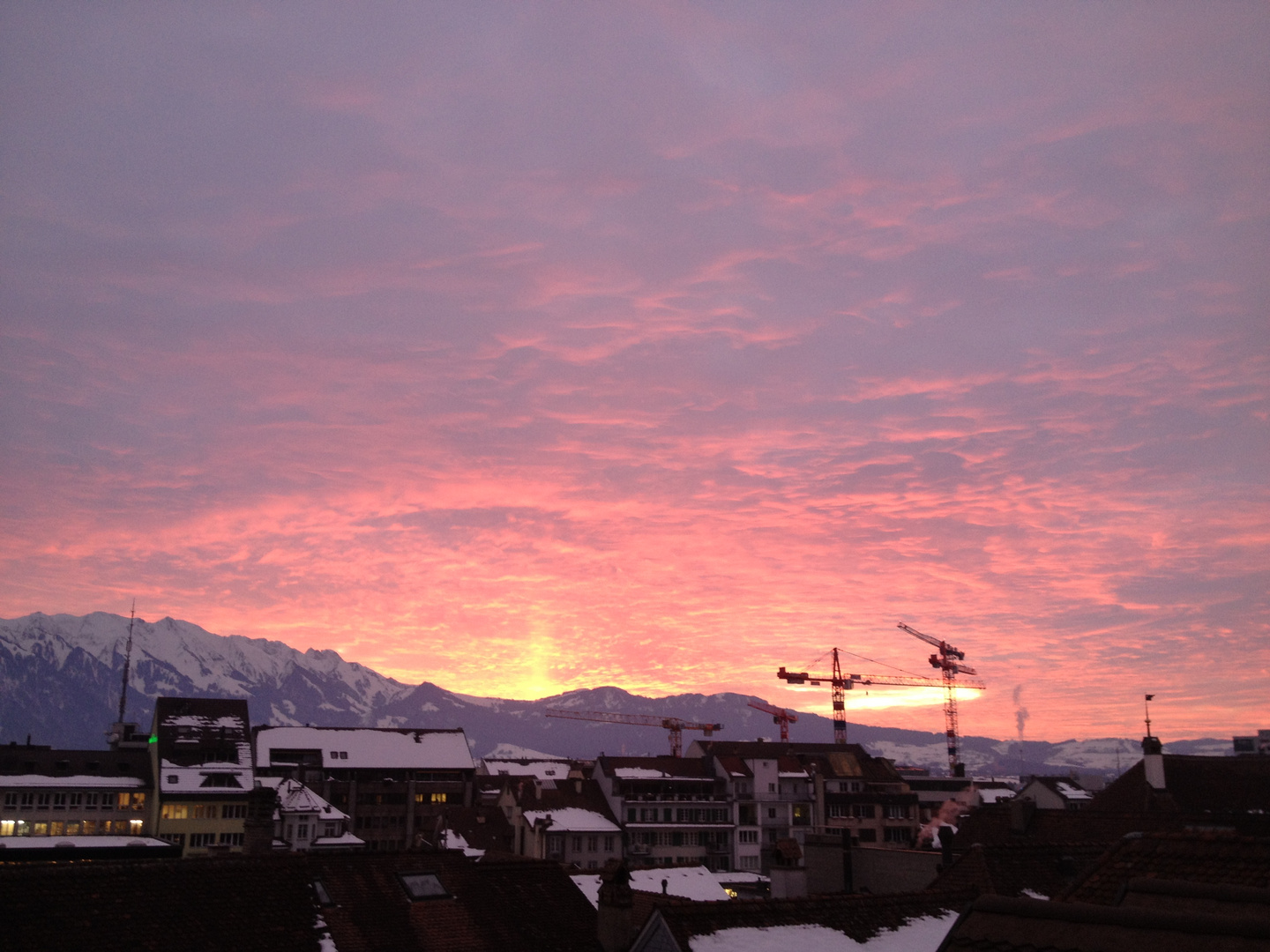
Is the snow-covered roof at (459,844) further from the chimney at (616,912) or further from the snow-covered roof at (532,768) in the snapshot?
the chimney at (616,912)

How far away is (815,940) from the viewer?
91.2 ft

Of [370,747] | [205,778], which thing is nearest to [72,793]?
[205,778]

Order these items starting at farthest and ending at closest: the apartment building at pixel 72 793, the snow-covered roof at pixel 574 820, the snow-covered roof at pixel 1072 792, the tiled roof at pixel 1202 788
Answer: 1. the snow-covered roof at pixel 1072 792
2. the snow-covered roof at pixel 574 820
3. the apartment building at pixel 72 793
4. the tiled roof at pixel 1202 788

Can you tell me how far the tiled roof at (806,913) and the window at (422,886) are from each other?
12925mm

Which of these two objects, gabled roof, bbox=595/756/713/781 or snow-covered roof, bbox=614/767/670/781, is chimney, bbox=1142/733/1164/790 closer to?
snow-covered roof, bbox=614/767/670/781

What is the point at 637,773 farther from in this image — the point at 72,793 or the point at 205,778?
the point at 72,793

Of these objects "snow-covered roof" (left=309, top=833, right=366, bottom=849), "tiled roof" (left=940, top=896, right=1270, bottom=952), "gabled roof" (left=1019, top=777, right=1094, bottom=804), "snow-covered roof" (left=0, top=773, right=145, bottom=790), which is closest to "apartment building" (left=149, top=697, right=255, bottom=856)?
"snow-covered roof" (left=0, top=773, right=145, bottom=790)

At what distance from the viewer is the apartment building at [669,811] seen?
12494 centimetres

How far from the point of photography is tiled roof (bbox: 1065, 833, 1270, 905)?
16.0m

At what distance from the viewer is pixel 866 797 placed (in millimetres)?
136875

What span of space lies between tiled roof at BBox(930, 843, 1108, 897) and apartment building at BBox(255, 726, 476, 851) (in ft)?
344

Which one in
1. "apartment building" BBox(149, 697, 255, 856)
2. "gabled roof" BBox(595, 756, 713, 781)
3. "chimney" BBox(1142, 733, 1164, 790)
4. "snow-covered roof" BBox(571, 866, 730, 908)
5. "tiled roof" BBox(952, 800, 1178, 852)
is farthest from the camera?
"gabled roof" BBox(595, 756, 713, 781)

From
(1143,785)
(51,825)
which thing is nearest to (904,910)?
(1143,785)

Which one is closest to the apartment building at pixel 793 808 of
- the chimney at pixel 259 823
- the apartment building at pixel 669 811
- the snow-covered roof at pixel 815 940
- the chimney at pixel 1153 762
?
the apartment building at pixel 669 811
